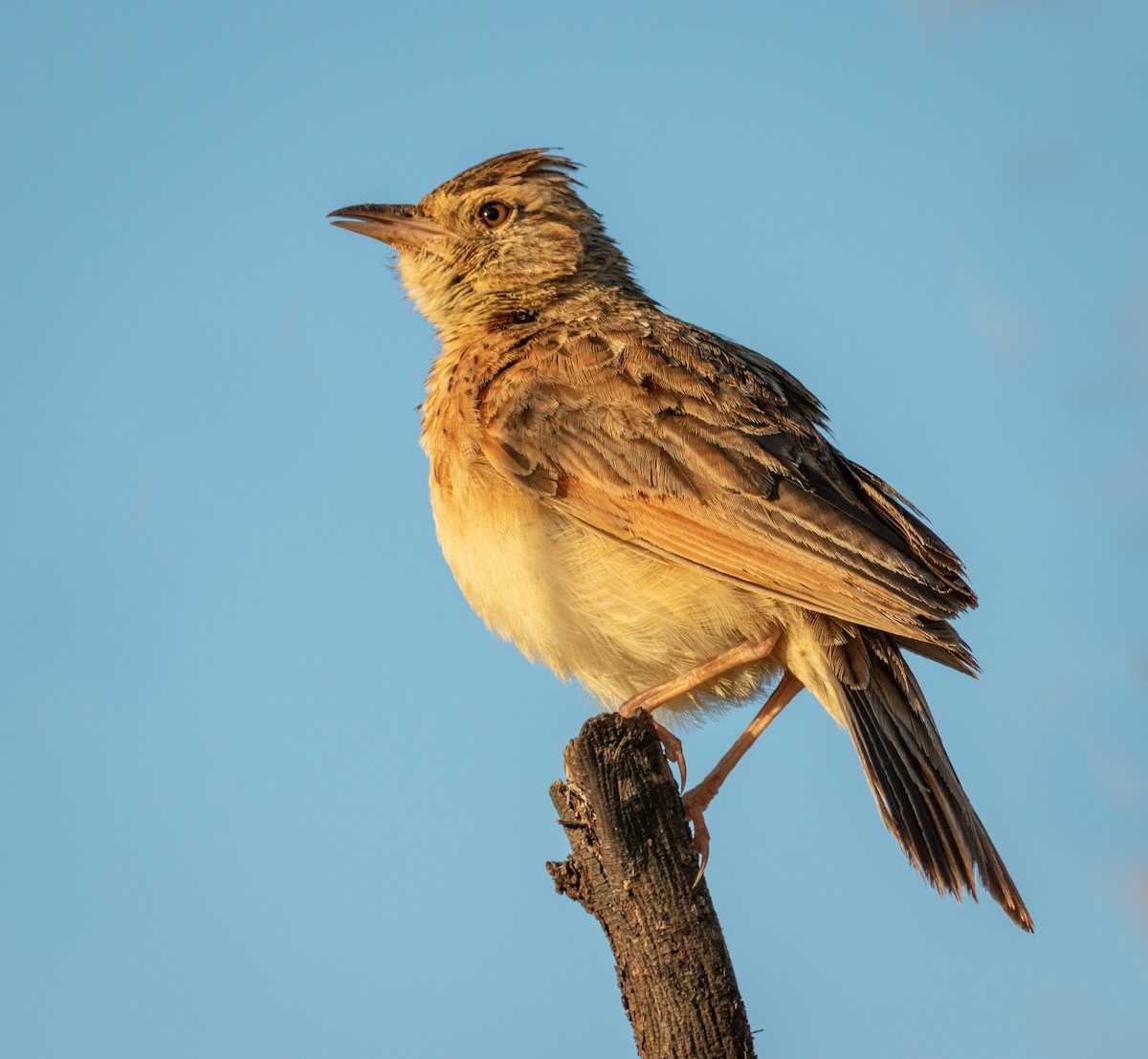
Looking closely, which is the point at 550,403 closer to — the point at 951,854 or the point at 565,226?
the point at 565,226

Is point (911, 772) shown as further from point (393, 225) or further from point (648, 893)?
point (393, 225)

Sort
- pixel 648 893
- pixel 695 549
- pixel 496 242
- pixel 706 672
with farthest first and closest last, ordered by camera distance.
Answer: pixel 496 242, pixel 706 672, pixel 695 549, pixel 648 893

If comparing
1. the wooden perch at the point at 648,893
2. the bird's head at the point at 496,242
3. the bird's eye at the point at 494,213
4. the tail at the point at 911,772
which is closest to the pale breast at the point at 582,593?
the tail at the point at 911,772

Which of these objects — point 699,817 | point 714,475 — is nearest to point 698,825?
point 699,817

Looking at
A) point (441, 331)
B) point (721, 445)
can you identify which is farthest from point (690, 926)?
point (441, 331)

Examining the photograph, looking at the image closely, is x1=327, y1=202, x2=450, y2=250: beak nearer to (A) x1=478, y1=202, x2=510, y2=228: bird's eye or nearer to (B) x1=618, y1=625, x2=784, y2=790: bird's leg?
(A) x1=478, y1=202, x2=510, y2=228: bird's eye

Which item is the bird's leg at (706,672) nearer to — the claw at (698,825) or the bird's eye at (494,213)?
the claw at (698,825)

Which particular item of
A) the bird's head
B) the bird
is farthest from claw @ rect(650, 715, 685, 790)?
the bird's head
